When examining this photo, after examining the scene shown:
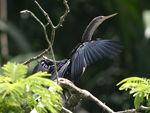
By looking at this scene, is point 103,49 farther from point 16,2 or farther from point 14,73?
point 16,2

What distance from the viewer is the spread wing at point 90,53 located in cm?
318

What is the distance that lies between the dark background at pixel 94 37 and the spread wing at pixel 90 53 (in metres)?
4.36

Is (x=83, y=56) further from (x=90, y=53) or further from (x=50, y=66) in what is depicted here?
(x=50, y=66)

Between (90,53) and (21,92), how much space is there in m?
2.00

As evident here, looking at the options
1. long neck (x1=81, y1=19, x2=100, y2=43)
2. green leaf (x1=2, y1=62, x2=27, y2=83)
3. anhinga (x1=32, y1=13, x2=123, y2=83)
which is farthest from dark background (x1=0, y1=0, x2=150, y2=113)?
green leaf (x1=2, y1=62, x2=27, y2=83)

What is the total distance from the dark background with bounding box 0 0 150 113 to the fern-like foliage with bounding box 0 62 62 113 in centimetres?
621

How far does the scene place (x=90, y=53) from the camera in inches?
130

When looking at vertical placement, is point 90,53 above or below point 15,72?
below

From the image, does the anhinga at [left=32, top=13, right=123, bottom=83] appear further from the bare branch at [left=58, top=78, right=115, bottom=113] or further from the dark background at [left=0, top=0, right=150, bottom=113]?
the dark background at [left=0, top=0, right=150, bottom=113]

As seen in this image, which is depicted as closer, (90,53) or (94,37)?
(90,53)

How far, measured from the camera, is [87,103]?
9.48m

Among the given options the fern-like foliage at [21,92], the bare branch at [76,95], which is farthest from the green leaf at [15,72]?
the bare branch at [76,95]

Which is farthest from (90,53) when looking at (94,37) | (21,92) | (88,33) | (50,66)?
(94,37)

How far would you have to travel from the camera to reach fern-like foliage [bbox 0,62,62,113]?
1369mm
